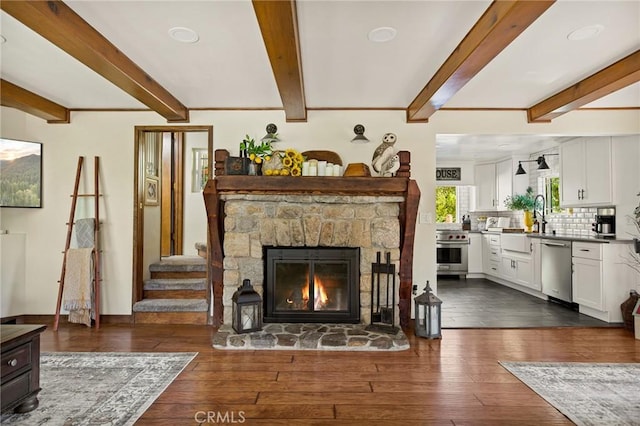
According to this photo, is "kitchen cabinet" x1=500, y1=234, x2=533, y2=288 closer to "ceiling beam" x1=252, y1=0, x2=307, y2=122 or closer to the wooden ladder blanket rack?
"ceiling beam" x1=252, y1=0, x2=307, y2=122

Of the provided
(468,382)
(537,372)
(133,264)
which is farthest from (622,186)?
(133,264)

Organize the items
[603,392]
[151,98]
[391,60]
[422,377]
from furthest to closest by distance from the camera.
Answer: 1. [151,98]
2. [391,60]
3. [422,377]
4. [603,392]

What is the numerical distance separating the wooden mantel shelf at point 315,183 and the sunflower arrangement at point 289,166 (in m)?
0.08

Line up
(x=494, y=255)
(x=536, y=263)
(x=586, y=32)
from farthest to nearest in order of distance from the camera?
(x=494, y=255) < (x=536, y=263) < (x=586, y=32)

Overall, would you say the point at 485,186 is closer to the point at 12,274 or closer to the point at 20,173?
the point at 20,173

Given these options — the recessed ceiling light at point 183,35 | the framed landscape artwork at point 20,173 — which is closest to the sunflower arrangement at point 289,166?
the recessed ceiling light at point 183,35

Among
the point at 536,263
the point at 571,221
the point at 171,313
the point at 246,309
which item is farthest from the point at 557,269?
the point at 171,313

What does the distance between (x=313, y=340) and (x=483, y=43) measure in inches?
103

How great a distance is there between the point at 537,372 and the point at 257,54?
3156 mm

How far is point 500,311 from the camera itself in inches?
181

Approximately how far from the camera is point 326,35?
2475 millimetres

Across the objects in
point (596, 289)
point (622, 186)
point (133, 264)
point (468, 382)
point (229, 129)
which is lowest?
point (468, 382)

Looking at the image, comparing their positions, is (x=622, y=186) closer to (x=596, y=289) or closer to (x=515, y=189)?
(x=596, y=289)

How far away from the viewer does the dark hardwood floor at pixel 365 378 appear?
7.07 feet
